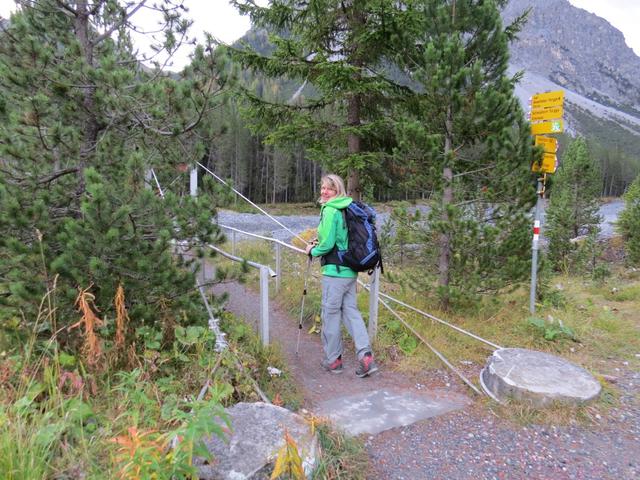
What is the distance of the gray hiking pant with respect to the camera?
173 inches

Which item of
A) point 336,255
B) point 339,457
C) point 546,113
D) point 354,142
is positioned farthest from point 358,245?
point 354,142

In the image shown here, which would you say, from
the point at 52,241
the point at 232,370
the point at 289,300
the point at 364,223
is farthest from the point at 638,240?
the point at 52,241

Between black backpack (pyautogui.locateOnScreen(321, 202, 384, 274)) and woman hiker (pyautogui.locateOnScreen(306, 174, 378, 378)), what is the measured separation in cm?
5

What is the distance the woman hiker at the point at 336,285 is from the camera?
420cm

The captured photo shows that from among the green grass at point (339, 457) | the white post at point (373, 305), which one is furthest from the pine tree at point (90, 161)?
the white post at point (373, 305)

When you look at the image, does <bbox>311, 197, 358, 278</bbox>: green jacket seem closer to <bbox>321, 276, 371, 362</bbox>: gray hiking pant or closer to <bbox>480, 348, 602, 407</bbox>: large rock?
<bbox>321, 276, 371, 362</bbox>: gray hiking pant

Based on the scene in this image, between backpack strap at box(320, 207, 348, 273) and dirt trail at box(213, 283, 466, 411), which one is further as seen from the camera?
backpack strap at box(320, 207, 348, 273)

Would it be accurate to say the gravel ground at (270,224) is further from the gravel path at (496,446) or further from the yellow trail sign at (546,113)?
the gravel path at (496,446)

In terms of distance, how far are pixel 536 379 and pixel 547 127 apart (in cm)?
350

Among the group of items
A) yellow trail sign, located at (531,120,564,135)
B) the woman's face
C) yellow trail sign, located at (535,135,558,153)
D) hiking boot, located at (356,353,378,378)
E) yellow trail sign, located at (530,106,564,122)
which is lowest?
hiking boot, located at (356,353,378,378)

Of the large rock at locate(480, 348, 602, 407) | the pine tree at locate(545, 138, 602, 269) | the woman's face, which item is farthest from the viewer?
the pine tree at locate(545, 138, 602, 269)

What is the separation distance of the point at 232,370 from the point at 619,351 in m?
4.99

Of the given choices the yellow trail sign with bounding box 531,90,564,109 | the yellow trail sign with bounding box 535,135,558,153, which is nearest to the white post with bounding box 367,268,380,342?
the yellow trail sign with bounding box 535,135,558,153

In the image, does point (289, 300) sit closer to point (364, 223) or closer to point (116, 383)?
point (364, 223)
